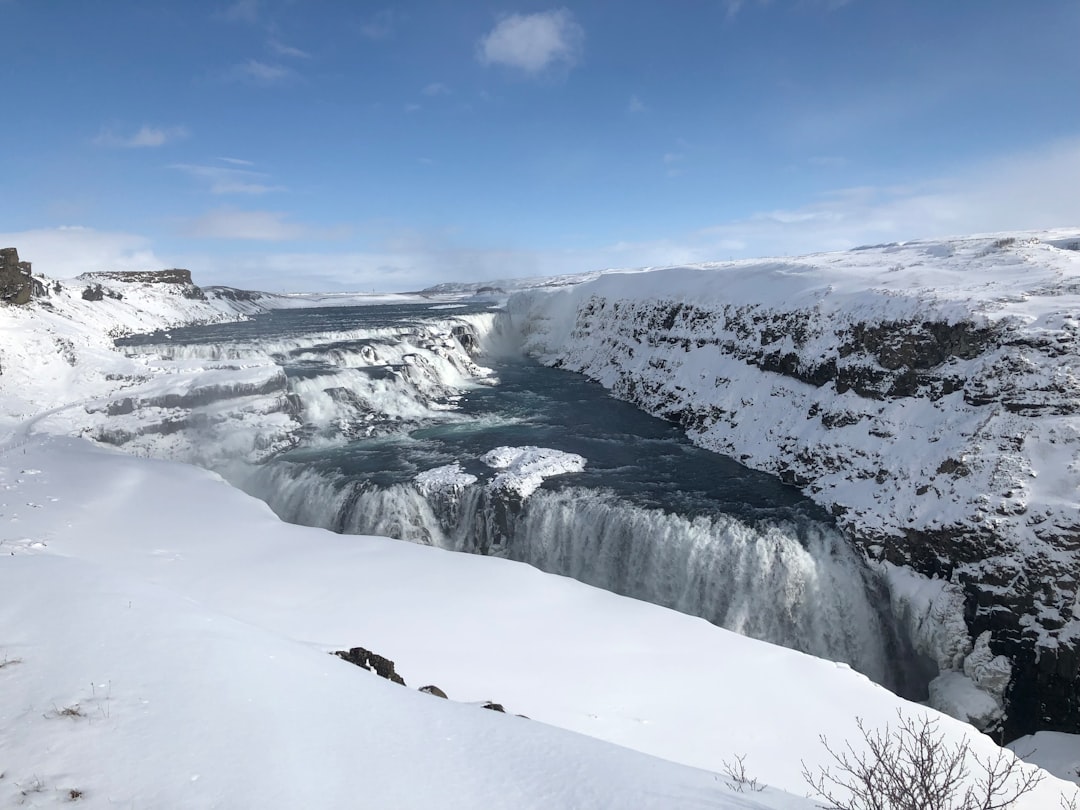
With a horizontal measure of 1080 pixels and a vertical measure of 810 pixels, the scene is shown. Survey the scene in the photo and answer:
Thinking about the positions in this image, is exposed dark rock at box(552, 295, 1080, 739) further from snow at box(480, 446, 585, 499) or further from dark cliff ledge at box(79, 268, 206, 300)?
dark cliff ledge at box(79, 268, 206, 300)

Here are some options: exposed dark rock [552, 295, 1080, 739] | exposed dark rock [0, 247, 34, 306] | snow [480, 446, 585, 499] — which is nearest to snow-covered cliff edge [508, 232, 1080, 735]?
exposed dark rock [552, 295, 1080, 739]

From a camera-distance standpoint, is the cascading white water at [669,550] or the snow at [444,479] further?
the snow at [444,479]

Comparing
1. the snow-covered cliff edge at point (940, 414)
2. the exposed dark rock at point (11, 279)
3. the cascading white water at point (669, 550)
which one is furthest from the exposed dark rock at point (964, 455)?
the exposed dark rock at point (11, 279)

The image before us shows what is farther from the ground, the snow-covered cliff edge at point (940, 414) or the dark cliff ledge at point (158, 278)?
the dark cliff ledge at point (158, 278)

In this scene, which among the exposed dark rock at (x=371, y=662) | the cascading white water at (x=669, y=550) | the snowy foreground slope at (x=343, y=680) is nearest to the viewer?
the snowy foreground slope at (x=343, y=680)

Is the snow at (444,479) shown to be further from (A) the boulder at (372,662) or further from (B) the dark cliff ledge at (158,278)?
(B) the dark cliff ledge at (158,278)

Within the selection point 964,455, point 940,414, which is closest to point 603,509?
point 964,455
